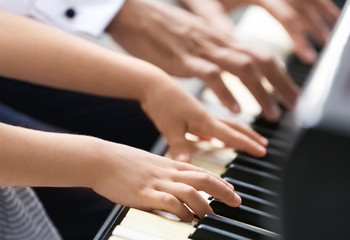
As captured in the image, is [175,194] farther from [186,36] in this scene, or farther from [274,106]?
[186,36]

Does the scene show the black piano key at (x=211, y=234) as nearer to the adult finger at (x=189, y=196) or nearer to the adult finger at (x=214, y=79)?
the adult finger at (x=189, y=196)

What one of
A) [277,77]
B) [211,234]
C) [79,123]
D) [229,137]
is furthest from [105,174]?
[79,123]

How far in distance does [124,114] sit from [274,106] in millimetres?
416

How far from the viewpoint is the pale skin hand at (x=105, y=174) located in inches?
32.5

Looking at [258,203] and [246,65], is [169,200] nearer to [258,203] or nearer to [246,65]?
[258,203]

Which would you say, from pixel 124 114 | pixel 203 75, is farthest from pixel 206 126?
pixel 124 114

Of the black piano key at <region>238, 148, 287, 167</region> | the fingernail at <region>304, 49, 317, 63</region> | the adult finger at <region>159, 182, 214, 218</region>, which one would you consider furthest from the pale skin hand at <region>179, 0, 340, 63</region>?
the adult finger at <region>159, 182, 214, 218</region>

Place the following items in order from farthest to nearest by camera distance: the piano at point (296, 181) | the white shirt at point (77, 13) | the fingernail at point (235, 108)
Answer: the white shirt at point (77, 13), the fingernail at point (235, 108), the piano at point (296, 181)

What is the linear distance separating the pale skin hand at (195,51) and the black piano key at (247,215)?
0.32 m

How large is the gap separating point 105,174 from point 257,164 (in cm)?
30

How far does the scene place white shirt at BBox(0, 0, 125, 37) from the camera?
51.2 inches

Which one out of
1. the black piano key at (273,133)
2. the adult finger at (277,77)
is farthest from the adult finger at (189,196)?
the adult finger at (277,77)

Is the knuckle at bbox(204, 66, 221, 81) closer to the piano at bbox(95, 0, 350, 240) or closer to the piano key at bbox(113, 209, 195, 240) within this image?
the piano at bbox(95, 0, 350, 240)

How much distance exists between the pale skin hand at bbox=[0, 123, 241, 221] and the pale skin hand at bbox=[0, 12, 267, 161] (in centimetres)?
17
